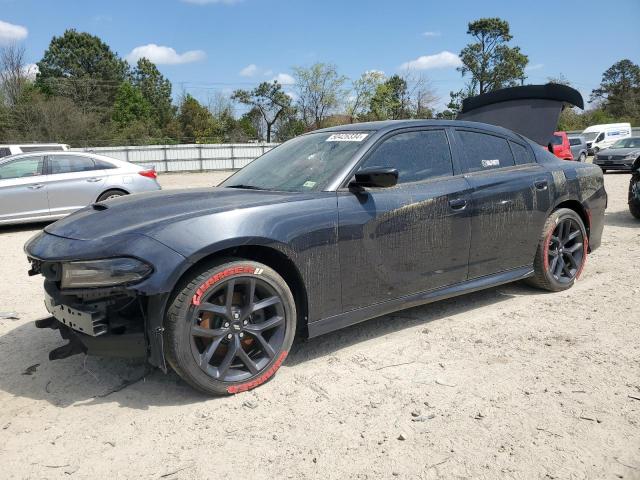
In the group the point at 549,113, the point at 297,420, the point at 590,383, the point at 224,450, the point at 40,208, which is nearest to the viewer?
the point at 224,450

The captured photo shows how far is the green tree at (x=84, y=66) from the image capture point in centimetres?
5581

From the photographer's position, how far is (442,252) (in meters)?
3.60

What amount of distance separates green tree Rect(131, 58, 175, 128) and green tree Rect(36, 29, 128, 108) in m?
3.89

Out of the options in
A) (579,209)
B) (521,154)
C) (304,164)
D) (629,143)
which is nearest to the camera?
(304,164)

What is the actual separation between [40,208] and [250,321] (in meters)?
7.65

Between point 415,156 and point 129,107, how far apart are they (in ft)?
180

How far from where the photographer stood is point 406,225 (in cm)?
338

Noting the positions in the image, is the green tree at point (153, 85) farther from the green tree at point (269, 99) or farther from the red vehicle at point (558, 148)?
the red vehicle at point (558, 148)

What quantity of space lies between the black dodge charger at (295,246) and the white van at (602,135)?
104 ft

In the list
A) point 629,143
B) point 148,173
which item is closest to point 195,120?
point 629,143

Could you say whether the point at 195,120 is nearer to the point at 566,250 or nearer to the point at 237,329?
the point at 566,250

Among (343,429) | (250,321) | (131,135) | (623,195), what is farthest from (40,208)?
(131,135)

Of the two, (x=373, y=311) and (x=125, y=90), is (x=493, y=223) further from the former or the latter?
(x=125, y=90)

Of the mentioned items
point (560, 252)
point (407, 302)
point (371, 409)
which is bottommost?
point (371, 409)
